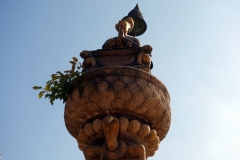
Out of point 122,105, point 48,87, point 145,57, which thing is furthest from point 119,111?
point 48,87

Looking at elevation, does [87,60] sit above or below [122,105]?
above

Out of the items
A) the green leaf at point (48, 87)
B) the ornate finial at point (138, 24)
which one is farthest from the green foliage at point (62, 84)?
the ornate finial at point (138, 24)

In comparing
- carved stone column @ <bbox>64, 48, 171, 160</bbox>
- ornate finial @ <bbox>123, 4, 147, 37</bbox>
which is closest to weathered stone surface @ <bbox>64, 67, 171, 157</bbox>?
carved stone column @ <bbox>64, 48, 171, 160</bbox>

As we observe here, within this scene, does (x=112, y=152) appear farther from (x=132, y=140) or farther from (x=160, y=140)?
(x=160, y=140)

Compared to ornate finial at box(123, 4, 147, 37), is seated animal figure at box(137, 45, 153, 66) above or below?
below

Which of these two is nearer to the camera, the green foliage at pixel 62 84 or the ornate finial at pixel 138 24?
the green foliage at pixel 62 84

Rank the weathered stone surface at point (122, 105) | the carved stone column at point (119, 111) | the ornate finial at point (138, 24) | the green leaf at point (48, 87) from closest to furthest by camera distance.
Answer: the carved stone column at point (119, 111)
the weathered stone surface at point (122, 105)
the green leaf at point (48, 87)
the ornate finial at point (138, 24)

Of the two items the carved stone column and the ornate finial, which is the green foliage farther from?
the ornate finial

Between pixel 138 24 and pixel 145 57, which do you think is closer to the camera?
pixel 145 57

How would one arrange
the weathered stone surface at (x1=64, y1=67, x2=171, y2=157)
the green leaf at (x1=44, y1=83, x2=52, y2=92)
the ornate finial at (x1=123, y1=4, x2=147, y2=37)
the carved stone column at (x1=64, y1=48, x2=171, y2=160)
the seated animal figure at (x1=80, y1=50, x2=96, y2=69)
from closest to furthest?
the carved stone column at (x1=64, y1=48, x2=171, y2=160) < the weathered stone surface at (x1=64, y1=67, x2=171, y2=157) < the green leaf at (x1=44, y1=83, x2=52, y2=92) < the seated animal figure at (x1=80, y1=50, x2=96, y2=69) < the ornate finial at (x1=123, y1=4, x2=147, y2=37)

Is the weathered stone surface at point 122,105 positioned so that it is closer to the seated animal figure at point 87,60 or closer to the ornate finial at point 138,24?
the seated animal figure at point 87,60

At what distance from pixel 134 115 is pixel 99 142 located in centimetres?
56

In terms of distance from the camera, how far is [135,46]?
689 cm

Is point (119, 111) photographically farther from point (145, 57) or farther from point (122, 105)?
point (145, 57)
